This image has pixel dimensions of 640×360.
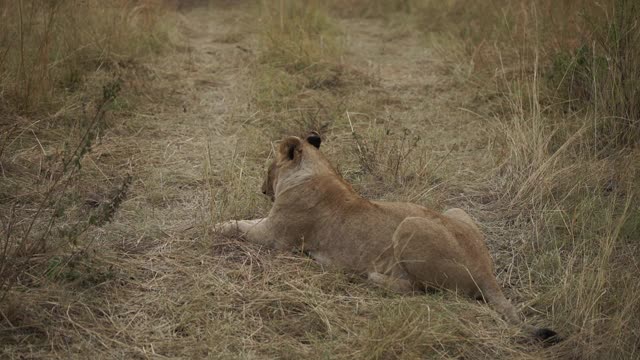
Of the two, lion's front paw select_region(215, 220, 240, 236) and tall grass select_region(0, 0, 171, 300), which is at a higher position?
tall grass select_region(0, 0, 171, 300)

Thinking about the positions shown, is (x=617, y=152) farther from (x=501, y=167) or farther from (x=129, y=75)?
(x=129, y=75)

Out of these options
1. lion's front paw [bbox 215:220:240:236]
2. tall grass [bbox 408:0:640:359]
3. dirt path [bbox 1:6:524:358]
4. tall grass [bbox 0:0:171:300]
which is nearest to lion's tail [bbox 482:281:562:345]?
tall grass [bbox 408:0:640:359]

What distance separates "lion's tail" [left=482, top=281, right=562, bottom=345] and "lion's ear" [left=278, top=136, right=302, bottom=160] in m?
1.52

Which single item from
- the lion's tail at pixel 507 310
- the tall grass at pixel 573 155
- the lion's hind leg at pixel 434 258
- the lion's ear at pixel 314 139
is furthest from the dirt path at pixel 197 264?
the lion's ear at pixel 314 139

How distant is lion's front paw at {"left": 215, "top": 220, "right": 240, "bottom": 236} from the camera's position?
5.36 m

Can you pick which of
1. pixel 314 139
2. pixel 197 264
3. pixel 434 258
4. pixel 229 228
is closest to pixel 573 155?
pixel 314 139

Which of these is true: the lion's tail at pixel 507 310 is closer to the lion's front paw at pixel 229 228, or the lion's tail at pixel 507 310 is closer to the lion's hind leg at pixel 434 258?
the lion's hind leg at pixel 434 258

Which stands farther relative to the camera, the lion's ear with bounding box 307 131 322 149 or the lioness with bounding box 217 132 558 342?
the lion's ear with bounding box 307 131 322 149

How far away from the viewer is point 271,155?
6793 mm

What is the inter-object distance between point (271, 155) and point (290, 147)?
137 cm

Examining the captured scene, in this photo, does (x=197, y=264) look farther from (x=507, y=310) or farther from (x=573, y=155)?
(x=573, y=155)

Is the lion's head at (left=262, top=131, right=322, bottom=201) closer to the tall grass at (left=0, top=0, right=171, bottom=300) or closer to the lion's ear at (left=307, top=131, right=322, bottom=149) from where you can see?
the lion's ear at (left=307, top=131, right=322, bottom=149)

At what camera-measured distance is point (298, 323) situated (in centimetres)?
444

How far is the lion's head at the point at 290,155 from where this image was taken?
17.7 ft
